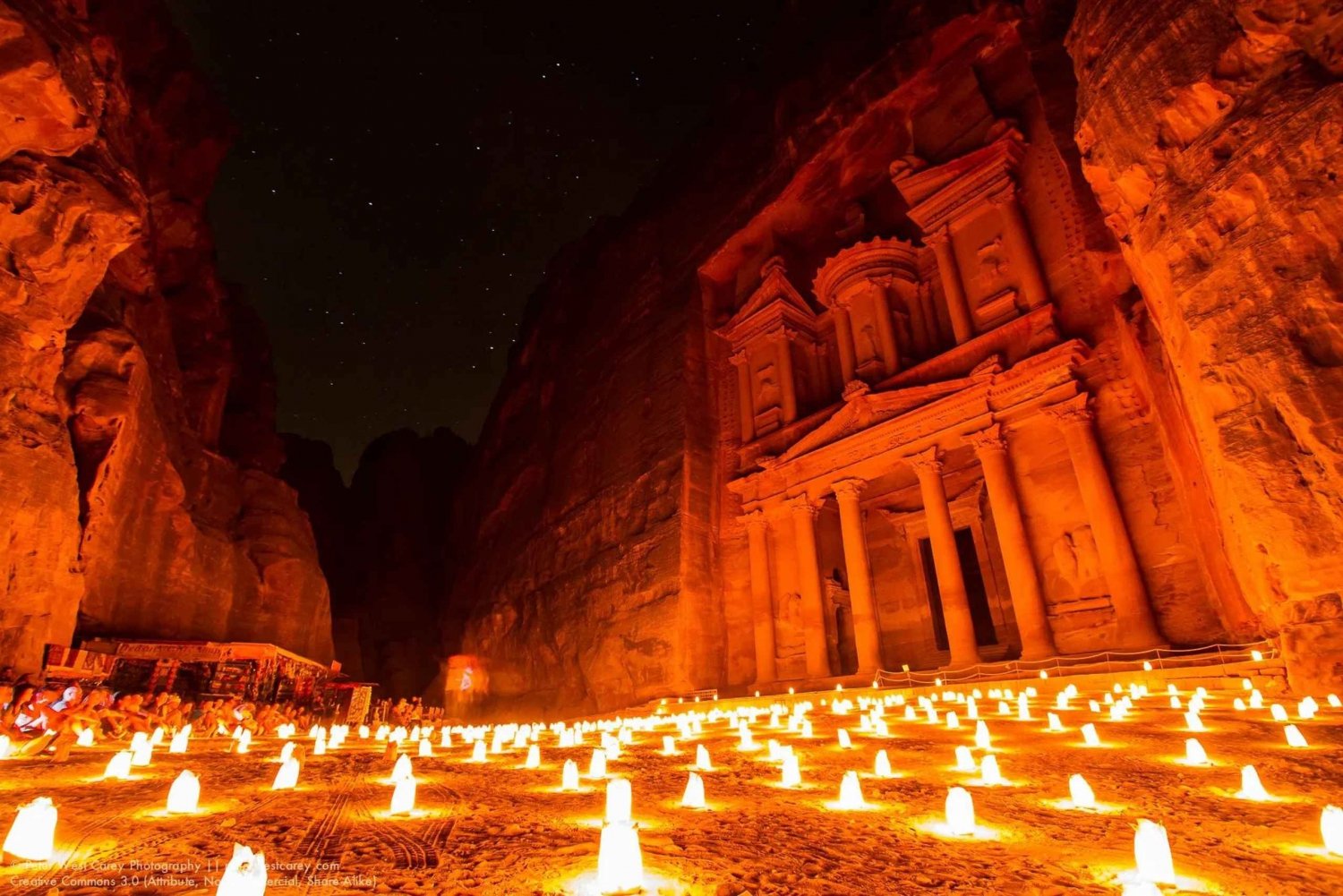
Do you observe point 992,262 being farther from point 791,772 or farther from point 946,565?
point 791,772

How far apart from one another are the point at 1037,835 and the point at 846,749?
3459 millimetres

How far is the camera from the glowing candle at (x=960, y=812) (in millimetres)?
3368

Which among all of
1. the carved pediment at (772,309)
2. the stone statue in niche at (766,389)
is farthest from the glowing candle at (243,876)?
the carved pediment at (772,309)

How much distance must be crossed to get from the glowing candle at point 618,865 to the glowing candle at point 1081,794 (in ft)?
9.80

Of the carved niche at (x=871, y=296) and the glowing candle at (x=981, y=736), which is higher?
the carved niche at (x=871, y=296)

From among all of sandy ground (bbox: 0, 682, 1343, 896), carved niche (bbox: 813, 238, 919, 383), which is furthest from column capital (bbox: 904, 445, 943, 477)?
sandy ground (bbox: 0, 682, 1343, 896)

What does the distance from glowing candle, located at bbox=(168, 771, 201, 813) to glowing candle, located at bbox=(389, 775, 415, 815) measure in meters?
1.18

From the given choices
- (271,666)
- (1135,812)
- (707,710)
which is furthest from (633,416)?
(1135,812)

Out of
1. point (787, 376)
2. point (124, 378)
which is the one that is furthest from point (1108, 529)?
point (124, 378)

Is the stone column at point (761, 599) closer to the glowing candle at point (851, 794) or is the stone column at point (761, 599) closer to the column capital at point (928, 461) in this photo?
the column capital at point (928, 461)

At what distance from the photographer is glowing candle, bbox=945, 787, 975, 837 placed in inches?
133

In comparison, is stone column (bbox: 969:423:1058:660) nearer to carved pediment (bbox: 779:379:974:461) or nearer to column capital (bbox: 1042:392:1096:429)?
column capital (bbox: 1042:392:1096:429)

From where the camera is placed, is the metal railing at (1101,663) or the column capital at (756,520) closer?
the metal railing at (1101,663)

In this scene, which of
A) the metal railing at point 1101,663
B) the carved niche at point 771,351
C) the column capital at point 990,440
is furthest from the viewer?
the carved niche at point 771,351
